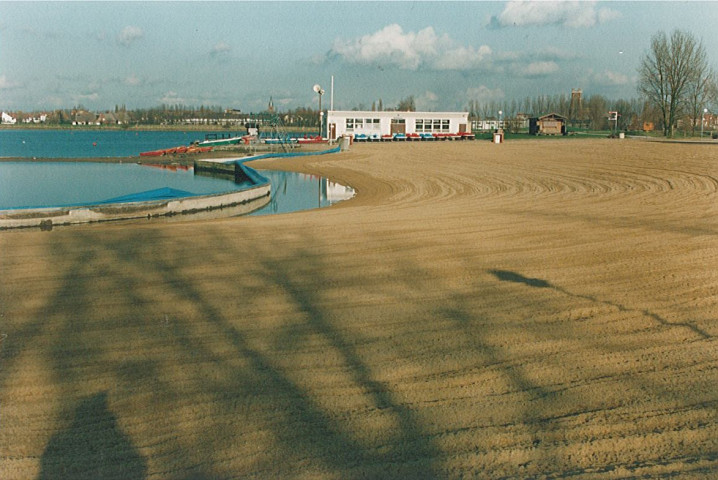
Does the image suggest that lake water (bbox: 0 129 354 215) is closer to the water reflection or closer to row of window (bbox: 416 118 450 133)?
the water reflection

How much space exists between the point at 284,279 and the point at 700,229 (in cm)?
751

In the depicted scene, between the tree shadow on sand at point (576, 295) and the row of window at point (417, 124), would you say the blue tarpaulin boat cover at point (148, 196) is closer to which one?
the tree shadow on sand at point (576, 295)

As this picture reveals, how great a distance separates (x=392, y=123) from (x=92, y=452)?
218 ft

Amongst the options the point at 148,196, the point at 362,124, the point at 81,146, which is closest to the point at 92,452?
the point at 148,196

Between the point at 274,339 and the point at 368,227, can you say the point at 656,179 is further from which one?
the point at 274,339

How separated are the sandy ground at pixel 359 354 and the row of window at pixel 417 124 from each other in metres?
56.1

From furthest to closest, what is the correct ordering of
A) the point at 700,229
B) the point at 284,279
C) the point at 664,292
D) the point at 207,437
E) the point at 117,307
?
the point at 700,229
the point at 284,279
the point at 664,292
the point at 117,307
the point at 207,437

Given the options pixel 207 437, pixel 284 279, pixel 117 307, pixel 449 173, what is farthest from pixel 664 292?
pixel 449 173

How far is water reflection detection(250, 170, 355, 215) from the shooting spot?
18.8m

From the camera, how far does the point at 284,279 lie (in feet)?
25.3

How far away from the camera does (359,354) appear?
534cm

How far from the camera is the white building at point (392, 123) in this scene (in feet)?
214

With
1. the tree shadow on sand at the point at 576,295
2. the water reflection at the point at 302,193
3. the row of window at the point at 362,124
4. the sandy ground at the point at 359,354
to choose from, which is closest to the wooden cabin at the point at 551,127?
the row of window at the point at 362,124

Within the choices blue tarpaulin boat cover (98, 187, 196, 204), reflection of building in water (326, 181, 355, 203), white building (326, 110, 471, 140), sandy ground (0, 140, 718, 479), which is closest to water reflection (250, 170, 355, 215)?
reflection of building in water (326, 181, 355, 203)
